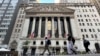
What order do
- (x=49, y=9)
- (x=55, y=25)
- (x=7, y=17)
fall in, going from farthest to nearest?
1. (x=49, y=9)
2. (x=7, y=17)
3. (x=55, y=25)

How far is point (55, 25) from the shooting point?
58.3m

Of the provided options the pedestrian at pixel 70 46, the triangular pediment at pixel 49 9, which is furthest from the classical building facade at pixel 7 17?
the pedestrian at pixel 70 46

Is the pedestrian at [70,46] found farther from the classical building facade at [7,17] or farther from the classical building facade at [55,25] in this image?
the classical building facade at [7,17]

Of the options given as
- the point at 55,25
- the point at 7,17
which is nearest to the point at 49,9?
the point at 55,25

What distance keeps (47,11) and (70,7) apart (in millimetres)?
10107

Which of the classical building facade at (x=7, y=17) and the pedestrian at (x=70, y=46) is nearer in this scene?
the pedestrian at (x=70, y=46)

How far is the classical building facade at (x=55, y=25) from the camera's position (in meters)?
51.8

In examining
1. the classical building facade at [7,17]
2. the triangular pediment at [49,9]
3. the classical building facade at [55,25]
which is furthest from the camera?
the triangular pediment at [49,9]

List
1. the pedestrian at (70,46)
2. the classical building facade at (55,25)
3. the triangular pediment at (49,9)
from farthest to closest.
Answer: the triangular pediment at (49,9) → the classical building facade at (55,25) → the pedestrian at (70,46)

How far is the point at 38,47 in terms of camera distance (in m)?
50.0

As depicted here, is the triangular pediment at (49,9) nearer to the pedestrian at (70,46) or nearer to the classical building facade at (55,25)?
the classical building facade at (55,25)

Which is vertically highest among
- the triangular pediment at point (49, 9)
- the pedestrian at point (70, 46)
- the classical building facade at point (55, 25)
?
the triangular pediment at point (49, 9)

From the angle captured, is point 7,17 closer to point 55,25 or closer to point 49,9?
point 49,9

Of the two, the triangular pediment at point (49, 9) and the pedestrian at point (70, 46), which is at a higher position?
the triangular pediment at point (49, 9)
